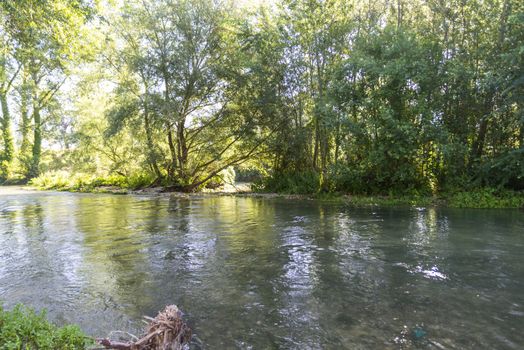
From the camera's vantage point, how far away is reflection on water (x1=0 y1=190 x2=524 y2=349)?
168 inches

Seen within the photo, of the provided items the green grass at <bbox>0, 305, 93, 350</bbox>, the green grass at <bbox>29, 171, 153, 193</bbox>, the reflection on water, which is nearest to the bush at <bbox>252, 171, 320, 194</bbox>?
the reflection on water

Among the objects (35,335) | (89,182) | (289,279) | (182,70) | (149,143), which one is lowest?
(289,279)

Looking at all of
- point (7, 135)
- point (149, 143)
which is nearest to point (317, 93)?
point (149, 143)

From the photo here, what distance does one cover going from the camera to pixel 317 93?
59.9ft

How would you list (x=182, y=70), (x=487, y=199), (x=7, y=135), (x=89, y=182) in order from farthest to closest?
(x=7, y=135)
(x=89, y=182)
(x=182, y=70)
(x=487, y=199)

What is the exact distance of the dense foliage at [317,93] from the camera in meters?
15.0

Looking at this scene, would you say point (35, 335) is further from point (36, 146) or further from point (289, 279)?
point (36, 146)

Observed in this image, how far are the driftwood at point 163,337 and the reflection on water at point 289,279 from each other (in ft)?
1.22

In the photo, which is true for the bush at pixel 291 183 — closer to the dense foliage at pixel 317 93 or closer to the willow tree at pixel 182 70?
the dense foliage at pixel 317 93

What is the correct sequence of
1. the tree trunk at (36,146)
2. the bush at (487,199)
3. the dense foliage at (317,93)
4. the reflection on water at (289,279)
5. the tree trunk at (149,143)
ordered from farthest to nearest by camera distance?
1. the tree trunk at (36,146)
2. the tree trunk at (149,143)
3. the dense foliage at (317,93)
4. the bush at (487,199)
5. the reflection on water at (289,279)

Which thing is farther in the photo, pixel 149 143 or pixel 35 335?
pixel 149 143

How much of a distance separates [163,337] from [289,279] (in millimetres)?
2826

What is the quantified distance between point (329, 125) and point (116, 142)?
1575 centimetres

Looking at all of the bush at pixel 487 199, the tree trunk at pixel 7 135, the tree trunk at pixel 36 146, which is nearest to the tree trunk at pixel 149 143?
the bush at pixel 487 199
